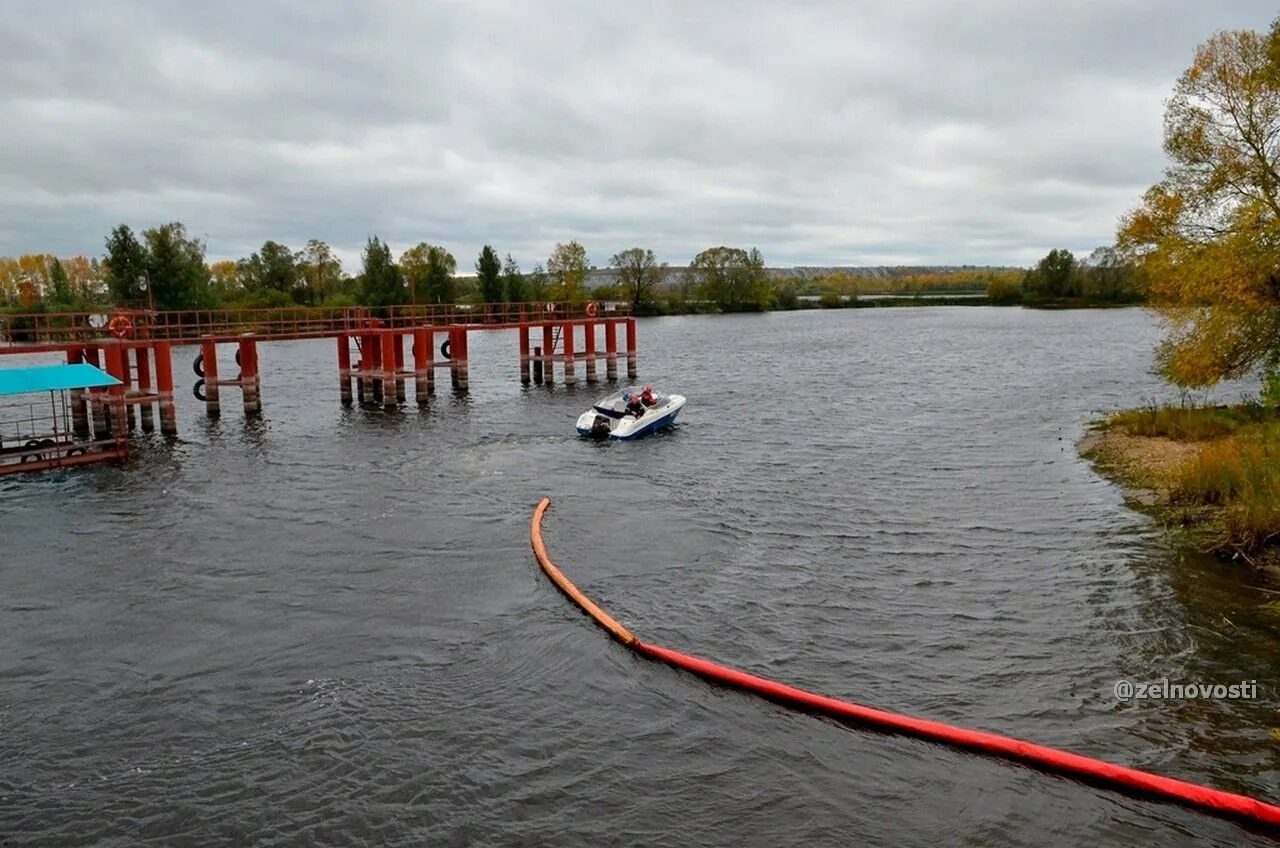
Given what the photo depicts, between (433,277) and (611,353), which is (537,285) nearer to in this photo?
(433,277)

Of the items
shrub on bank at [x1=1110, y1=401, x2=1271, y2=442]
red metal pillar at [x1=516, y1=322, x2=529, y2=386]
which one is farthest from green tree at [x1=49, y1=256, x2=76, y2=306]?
shrub on bank at [x1=1110, y1=401, x2=1271, y2=442]

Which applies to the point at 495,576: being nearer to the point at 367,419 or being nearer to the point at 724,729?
the point at 724,729

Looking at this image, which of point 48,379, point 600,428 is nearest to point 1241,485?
point 600,428

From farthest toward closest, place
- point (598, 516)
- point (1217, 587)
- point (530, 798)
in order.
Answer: point (598, 516), point (1217, 587), point (530, 798)

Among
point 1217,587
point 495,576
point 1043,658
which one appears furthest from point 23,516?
point 1217,587

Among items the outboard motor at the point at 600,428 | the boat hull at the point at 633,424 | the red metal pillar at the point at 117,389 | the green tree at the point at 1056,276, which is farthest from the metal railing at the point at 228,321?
the green tree at the point at 1056,276

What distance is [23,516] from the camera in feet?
93.8

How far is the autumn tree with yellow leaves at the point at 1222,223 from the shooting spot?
31031 mm

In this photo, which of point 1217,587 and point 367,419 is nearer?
point 1217,587

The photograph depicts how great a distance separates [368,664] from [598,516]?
11.5 m

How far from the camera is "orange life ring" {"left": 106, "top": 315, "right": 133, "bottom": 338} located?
138 ft

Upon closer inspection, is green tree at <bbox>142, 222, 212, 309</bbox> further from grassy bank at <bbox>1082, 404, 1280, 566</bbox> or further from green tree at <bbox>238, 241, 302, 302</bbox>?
grassy bank at <bbox>1082, 404, 1280, 566</bbox>

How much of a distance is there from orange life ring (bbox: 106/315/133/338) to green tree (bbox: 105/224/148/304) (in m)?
74.3

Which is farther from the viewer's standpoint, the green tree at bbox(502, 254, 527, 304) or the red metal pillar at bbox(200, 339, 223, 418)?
the green tree at bbox(502, 254, 527, 304)
